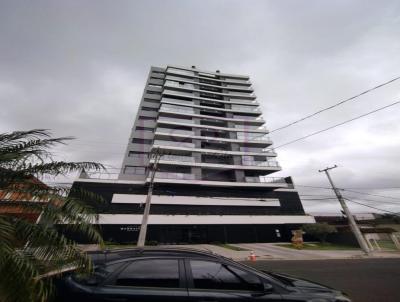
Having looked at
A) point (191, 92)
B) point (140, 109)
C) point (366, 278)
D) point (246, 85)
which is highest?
point (246, 85)

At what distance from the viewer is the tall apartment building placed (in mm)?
26281

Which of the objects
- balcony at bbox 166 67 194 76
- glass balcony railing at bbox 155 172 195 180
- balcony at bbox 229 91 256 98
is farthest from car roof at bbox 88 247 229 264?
balcony at bbox 166 67 194 76

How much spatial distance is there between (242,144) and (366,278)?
99.5 ft

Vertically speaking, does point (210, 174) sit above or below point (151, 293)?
above

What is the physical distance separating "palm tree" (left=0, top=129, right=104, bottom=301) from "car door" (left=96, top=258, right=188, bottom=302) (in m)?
0.58

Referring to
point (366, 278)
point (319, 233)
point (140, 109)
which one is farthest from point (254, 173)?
point (366, 278)

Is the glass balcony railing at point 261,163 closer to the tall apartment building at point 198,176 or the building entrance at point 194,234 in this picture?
the tall apartment building at point 198,176

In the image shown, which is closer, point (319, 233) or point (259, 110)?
point (319, 233)

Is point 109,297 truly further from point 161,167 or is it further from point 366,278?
point 161,167

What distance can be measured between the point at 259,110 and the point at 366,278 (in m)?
38.0

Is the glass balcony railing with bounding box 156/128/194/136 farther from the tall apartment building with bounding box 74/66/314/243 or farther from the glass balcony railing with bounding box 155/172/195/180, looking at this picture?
the glass balcony railing with bounding box 155/172/195/180

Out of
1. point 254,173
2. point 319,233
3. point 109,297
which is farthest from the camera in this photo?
point 254,173

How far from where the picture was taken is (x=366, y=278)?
8617 millimetres

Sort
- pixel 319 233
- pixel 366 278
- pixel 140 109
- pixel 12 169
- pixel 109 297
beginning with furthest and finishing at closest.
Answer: pixel 140 109 < pixel 319 233 < pixel 366 278 < pixel 12 169 < pixel 109 297
